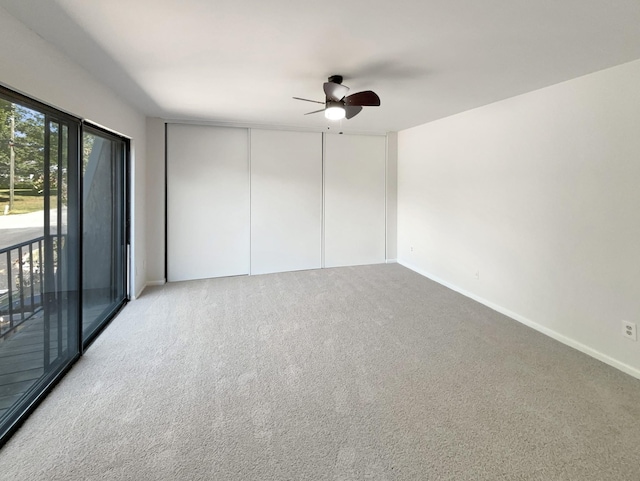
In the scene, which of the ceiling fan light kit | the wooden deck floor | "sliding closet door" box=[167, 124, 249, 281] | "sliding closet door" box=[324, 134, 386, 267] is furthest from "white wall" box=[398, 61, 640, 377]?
the wooden deck floor

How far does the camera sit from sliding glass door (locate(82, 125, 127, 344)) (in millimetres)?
2855

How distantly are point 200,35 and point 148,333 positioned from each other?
2591mm

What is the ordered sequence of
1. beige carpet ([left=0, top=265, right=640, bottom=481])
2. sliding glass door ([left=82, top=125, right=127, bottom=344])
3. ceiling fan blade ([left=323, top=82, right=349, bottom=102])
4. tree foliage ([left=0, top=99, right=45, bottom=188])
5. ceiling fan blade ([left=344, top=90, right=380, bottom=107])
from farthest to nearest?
1. sliding glass door ([left=82, top=125, right=127, bottom=344])
2. ceiling fan blade ([left=344, top=90, right=380, bottom=107])
3. ceiling fan blade ([left=323, top=82, right=349, bottom=102])
4. tree foliage ([left=0, top=99, right=45, bottom=188])
5. beige carpet ([left=0, top=265, right=640, bottom=481])

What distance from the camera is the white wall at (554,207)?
8.09ft

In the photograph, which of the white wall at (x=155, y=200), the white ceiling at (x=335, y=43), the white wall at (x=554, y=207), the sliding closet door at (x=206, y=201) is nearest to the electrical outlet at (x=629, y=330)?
the white wall at (x=554, y=207)

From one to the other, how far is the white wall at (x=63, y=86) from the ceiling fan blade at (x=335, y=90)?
1904 millimetres

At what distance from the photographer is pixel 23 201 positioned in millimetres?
1916

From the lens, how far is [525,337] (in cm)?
303

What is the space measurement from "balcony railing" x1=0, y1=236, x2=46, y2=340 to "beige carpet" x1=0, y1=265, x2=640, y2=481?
59 centimetres

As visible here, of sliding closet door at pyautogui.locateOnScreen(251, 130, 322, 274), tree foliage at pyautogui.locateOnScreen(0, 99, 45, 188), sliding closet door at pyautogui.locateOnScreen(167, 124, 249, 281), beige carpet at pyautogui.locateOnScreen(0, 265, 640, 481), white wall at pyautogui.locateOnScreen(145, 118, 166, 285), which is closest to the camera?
beige carpet at pyautogui.locateOnScreen(0, 265, 640, 481)

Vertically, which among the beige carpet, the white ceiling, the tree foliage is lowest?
the beige carpet

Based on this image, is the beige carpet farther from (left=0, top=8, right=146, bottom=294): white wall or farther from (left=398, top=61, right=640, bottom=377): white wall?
(left=0, top=8, right=146, bottom=294): white wall

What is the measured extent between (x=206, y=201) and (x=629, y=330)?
16.1ft

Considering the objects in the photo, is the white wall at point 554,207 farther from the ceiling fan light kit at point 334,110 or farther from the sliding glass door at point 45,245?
the sliding glass door at point 45,245
